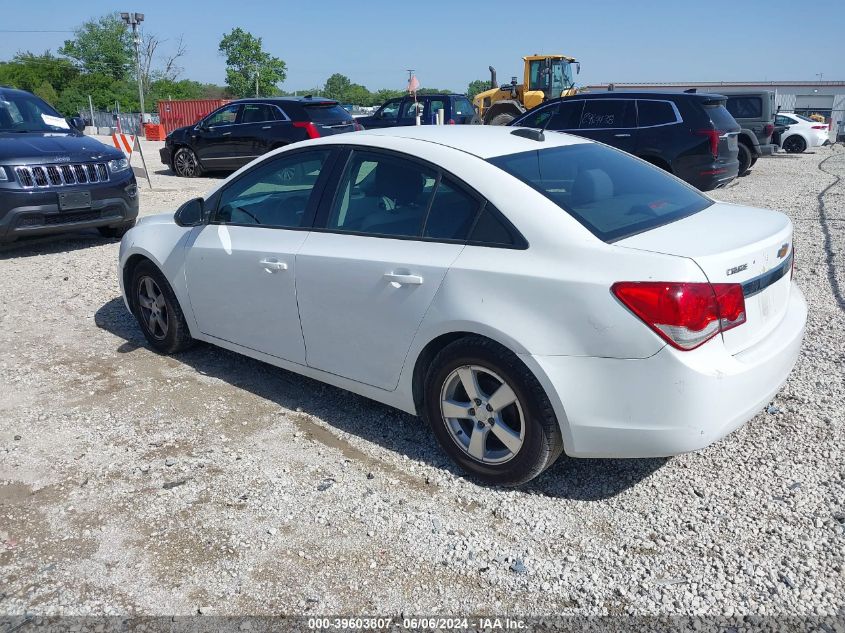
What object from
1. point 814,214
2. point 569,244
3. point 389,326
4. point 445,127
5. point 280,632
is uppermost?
point 445,127

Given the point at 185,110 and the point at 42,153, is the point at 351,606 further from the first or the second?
the point at 185,110

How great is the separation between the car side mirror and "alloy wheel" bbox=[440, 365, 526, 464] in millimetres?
2230

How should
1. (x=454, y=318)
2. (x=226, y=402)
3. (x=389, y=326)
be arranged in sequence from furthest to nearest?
(x=226, y=402) → (x=389, y=326) → (x=454, y=318)

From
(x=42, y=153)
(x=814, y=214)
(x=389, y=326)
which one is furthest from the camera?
(x=814, y=214)

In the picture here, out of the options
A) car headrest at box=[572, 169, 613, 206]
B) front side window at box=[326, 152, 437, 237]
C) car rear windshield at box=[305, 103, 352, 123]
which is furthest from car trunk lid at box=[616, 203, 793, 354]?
car rear windshield at box=[305, 103, 352, 123]

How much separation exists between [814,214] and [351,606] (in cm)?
1113

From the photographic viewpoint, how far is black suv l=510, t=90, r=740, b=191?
1105 centimetres

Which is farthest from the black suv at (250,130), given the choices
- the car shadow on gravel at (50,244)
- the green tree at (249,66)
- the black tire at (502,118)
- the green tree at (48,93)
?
the green tree at (249,66)

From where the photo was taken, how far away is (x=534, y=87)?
2472 cm

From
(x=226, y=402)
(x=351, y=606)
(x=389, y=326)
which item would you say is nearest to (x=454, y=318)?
(x=389, y=326)

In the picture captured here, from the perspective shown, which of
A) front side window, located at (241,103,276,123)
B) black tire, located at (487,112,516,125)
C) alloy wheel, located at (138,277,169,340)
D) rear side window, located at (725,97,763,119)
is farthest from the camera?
black tire, located at (487,112,516,125)

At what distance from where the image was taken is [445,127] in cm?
420

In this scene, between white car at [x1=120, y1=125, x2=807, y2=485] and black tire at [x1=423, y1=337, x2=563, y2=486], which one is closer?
white car at [x1=120, y1=125, x2=807, y2=485]

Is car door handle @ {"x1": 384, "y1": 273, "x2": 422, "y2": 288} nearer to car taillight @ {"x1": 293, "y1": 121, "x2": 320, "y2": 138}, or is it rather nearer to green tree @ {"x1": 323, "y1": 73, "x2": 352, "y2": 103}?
car taillight @ {"x1": 293, "y1": 121, "x2": 320, "y2": 138}
